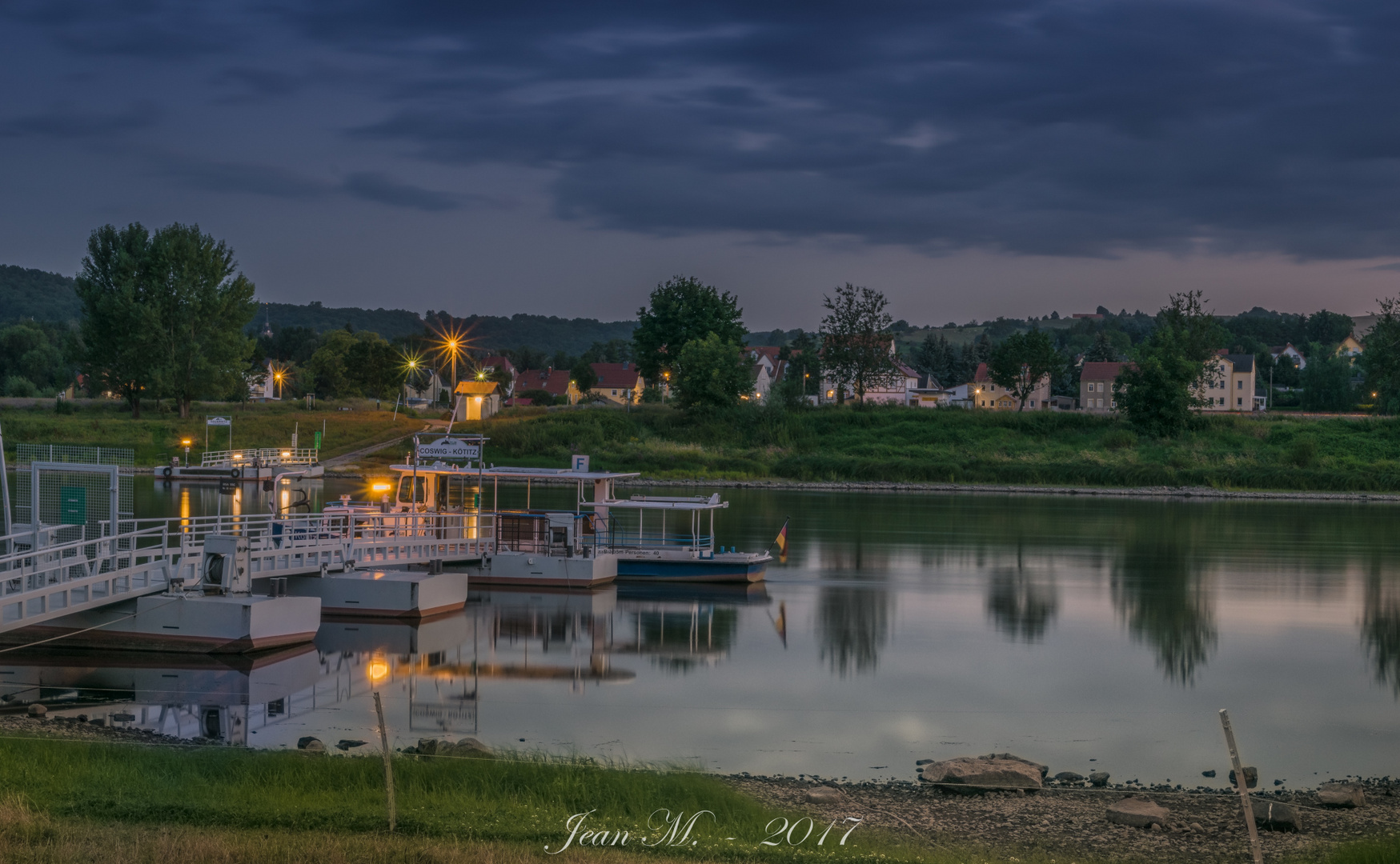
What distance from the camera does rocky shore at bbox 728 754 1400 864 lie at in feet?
38.7

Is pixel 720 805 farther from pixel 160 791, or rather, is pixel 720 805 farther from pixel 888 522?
pixel 888 522

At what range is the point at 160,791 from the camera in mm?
11562

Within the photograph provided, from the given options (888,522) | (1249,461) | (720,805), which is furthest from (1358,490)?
(720,805)

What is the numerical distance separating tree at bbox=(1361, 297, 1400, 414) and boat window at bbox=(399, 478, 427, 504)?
292 ft

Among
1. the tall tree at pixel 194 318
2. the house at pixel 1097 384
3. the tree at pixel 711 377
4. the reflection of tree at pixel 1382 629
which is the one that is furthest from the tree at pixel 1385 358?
the tall tree at pixel 194 318

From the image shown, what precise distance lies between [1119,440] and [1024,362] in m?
29.7

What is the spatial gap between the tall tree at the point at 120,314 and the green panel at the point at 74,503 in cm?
5885

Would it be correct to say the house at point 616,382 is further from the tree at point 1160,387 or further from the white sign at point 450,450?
the white sign at point 450,450

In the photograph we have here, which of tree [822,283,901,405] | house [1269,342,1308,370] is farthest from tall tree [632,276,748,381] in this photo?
house [1269,342,1308,370]

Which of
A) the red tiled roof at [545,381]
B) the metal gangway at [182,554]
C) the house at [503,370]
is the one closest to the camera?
the metal gangway at [182,554]

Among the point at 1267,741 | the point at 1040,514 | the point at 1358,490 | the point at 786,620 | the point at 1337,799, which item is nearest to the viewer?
the point at 1337,799

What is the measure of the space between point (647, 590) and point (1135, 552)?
20229mm

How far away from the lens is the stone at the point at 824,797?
13.1m

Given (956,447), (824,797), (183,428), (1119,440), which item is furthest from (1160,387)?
(824,797)
